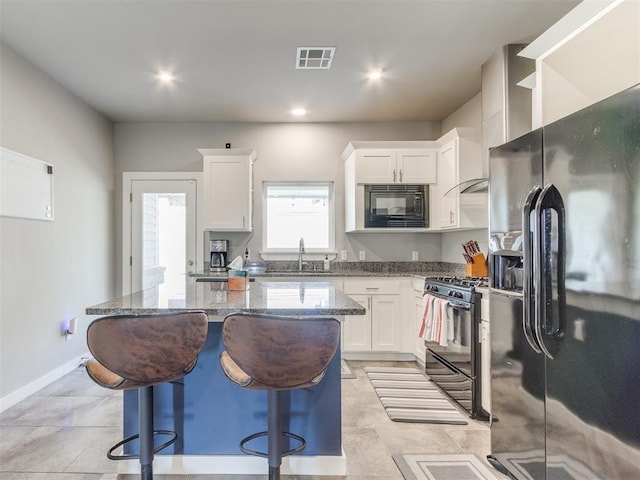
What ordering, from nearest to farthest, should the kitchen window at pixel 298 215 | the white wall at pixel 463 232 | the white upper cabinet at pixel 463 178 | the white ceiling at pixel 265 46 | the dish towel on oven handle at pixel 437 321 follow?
the white ceiling at pixel 265 46, the dish towel on oven handle at pixel 437 321, the white upper cabinet at pixel 463 178, the white wall at pixel 463 232, the kitchen window at pixel 298 215

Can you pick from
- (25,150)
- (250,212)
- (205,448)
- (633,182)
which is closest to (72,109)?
(25,150)

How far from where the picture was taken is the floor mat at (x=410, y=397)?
2.76 metres

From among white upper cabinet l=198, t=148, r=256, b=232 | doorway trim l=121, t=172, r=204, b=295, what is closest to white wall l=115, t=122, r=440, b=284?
doorway trim l=121, t=172, r=204, b=295

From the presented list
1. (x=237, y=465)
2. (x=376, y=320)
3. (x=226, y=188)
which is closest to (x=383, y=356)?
(x=376, y=320)

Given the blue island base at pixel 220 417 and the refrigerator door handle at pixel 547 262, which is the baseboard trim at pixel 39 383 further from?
the refrigerator door handle at pixel 547 262

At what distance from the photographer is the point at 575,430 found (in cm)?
154

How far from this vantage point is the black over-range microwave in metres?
4.25

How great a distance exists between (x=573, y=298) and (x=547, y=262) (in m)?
0.17

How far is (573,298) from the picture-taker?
1.52 meters

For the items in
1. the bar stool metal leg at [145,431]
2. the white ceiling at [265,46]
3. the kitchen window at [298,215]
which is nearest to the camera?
the bar stool metal leg at [145,431]

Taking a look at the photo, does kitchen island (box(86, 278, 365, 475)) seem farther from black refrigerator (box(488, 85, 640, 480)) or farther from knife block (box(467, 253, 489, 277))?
knife block (box(467, 253, 489, 277))

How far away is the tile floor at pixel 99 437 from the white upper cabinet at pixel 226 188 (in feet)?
6.78

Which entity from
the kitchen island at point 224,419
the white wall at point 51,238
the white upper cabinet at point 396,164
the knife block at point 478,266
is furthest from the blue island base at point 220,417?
the white upper cabinet at point 396,164

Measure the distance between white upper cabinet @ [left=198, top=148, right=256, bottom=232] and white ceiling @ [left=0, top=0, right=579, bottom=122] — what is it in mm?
549
